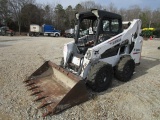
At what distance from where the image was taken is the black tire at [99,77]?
13.5 feet

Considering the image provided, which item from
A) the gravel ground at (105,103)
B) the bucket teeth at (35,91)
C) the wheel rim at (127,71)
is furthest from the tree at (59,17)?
the bucket teeth at (35,91)

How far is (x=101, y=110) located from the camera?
3.53m

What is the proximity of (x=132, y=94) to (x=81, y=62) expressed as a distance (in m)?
1.66

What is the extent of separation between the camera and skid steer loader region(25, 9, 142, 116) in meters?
3.74

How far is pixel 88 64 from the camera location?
4.28 metres

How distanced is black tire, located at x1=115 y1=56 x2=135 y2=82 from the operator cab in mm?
893

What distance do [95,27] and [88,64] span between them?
5.33 ft

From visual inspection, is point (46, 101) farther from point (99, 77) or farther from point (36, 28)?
point (36, 28)

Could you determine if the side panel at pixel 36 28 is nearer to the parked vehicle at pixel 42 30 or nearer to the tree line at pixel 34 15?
the parked vehicle at pixel 42 30

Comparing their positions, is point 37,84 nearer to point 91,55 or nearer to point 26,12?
point 91,55

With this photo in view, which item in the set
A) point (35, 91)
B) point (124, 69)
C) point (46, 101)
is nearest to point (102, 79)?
point (124, 69)

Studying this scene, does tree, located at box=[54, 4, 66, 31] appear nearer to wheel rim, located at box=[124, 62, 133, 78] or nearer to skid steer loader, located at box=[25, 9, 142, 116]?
skid steer loader, located at box=[25, 9, 142, 116]

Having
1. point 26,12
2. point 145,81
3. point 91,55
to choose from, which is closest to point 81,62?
point 91,55

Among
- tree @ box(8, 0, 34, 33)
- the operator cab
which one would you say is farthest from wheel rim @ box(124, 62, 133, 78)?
tree @ box(8, 0, 34, 33)
